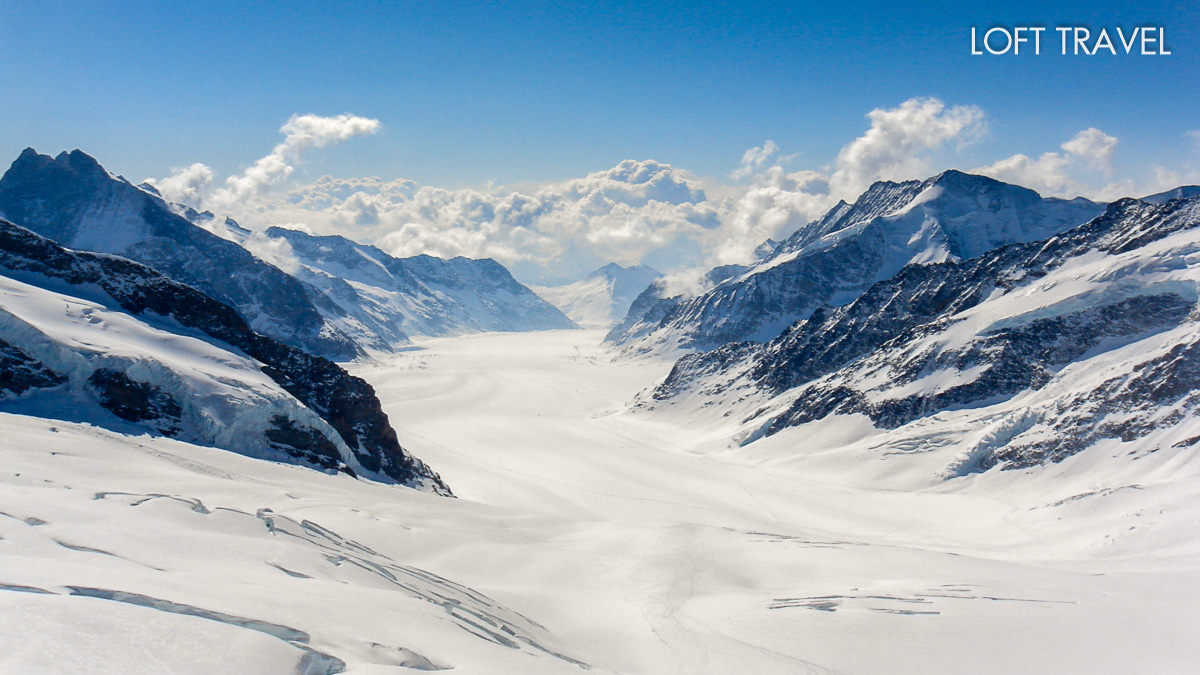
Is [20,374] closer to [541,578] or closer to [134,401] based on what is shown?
[134,401]

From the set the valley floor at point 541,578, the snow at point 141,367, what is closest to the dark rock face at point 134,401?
the snow at point 141,367

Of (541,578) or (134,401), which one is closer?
(541,578)

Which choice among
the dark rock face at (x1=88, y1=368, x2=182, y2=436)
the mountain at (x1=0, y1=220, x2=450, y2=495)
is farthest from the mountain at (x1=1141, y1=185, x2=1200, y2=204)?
the dark rock face at (x1=88, y1=368, x2=182, y2=436)

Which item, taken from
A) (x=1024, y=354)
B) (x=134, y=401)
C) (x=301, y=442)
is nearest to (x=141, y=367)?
(x=134, y=401)

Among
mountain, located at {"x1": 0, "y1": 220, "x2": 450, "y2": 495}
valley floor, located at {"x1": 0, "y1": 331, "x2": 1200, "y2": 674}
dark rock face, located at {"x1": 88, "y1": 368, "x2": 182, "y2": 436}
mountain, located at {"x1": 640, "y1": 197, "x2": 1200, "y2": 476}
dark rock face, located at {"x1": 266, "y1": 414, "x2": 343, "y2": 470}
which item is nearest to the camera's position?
valley floor, located at {"x1": 0, "y1": 331, "x2": 1200, "y2": 674}

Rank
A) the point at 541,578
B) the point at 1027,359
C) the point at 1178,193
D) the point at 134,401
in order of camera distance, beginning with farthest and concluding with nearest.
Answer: the point at 1178,193, the point at 1027,359, the point at 134,401, the point at 541,578

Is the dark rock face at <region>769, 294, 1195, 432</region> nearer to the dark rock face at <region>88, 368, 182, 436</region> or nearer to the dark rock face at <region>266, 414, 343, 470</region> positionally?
the dark rock face at <region>266, 414, 343, 470</region>
